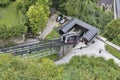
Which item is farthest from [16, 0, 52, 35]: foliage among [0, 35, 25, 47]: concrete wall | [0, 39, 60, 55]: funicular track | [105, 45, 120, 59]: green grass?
[105, 45, 120, 59]: green grass

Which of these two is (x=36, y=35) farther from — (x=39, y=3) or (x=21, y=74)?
(x=21, y=74)

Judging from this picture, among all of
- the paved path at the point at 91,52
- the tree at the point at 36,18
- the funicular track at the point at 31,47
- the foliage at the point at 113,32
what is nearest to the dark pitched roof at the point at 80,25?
the paved path at the point at 91,52

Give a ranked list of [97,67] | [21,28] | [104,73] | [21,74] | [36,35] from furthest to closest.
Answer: [36,35], [21,28], [97,67], [104,73], [21,74]

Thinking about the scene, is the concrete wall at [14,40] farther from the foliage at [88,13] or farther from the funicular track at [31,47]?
the foliage at [88,13]

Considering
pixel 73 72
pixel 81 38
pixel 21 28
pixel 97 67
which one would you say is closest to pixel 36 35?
pixel 21 28

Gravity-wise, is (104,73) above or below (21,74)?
below

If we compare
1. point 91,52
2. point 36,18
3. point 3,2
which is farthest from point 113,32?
point 3,2

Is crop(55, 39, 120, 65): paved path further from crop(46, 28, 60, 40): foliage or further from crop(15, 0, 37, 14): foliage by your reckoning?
crop(15, 0, 37, 14): foliage
